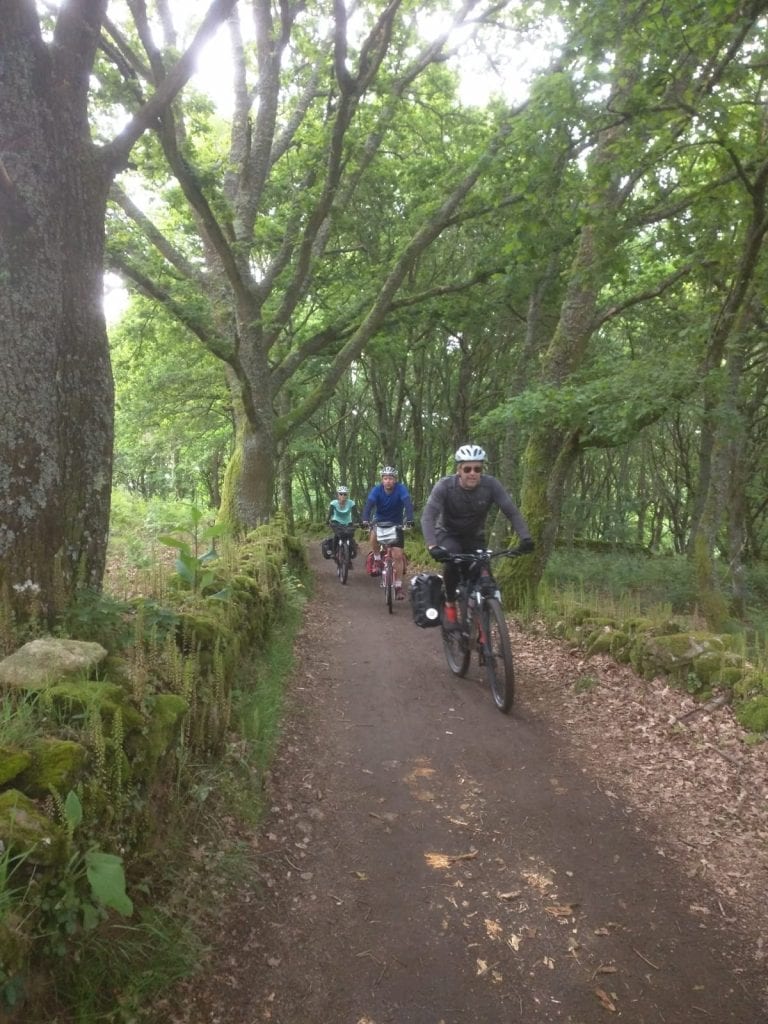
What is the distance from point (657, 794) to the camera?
429 cm

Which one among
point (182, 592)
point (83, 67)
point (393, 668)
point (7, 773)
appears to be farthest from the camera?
point (393, 668)

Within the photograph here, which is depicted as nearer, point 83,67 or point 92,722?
point 92,722

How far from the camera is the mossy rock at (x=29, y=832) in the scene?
2.09m

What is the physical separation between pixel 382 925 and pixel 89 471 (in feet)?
10.9

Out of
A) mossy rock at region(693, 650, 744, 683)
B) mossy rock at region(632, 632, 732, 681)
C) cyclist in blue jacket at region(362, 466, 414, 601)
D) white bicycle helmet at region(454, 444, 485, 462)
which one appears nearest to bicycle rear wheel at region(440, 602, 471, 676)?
white bicycle helmet at region(454, 444, 485, 462)

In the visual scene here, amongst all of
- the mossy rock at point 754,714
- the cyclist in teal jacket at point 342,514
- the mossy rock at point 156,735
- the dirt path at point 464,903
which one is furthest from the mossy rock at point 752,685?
the cyclist in teal jacket at point 342,514

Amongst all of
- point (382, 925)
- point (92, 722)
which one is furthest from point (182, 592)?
point (382, 925)

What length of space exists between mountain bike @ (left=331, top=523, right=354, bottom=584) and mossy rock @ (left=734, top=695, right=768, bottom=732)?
8.63m

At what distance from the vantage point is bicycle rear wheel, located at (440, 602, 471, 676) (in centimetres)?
630

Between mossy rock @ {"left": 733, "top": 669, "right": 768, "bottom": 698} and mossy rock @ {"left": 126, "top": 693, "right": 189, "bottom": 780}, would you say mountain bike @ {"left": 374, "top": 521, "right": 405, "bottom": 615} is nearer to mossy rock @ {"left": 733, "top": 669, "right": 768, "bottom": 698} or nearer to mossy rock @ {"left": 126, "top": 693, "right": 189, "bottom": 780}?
mossy rock @ {"left": 733, "top": 669, "right": 768, "bottom": 698}

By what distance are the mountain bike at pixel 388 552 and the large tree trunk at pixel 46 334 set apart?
616cm

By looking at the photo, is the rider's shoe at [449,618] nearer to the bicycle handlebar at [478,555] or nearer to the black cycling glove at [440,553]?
the bicycle handlebar at [478,555]

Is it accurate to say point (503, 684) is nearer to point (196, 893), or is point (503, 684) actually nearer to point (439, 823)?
point (439, 823)

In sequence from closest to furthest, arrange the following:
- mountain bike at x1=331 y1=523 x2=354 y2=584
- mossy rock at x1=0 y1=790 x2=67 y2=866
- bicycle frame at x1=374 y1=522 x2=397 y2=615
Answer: mossy rock at x1=0 y1=790 x2=67 y2=866
bicycle frame at x1=374 y1=522 x2=397 y2=615
mountain bike at x1=331 y1=523 x2=354 y2=584
